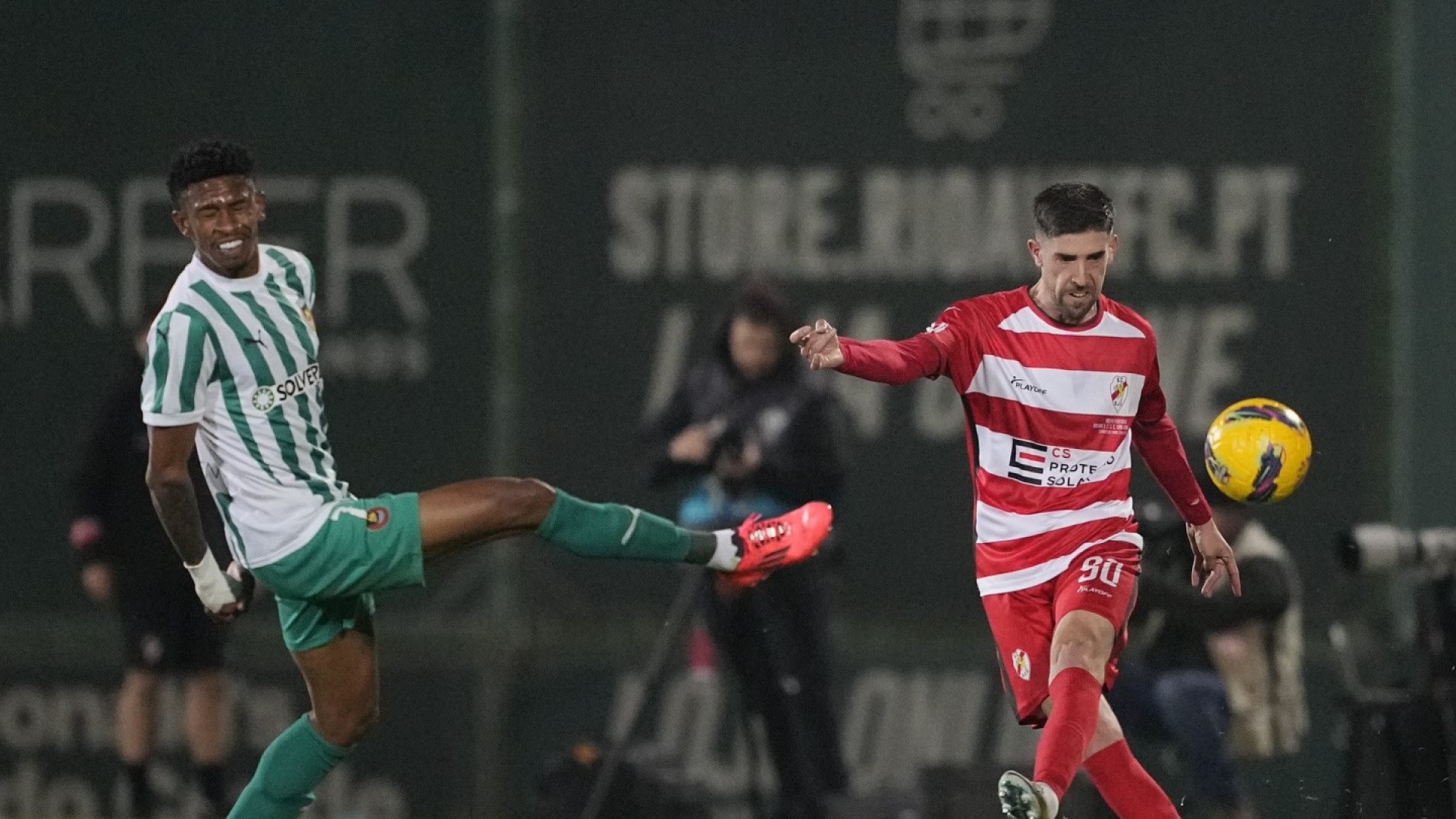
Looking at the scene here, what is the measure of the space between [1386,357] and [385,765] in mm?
4238

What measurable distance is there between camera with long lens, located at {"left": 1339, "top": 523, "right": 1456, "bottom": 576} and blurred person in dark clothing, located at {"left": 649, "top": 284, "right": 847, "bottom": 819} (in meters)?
1.90

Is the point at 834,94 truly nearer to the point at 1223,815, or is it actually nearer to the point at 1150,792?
the point at 1223,815

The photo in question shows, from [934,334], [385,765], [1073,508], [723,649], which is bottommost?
[385,765]

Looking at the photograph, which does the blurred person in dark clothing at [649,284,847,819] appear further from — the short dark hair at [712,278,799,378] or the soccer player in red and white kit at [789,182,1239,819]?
the soccer player in red and white kit at [789,182,1239,819]

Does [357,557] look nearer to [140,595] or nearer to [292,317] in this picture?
[292,317]

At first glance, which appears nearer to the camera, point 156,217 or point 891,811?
point 891,811

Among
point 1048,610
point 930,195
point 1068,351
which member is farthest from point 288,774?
point 930,195

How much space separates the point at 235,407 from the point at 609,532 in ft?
→ 3.21

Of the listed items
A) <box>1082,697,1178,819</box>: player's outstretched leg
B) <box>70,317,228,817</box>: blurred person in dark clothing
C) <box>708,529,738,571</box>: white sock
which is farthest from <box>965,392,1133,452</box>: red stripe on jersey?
<box>70,317,228,817</box>: blurred person in dark clothing

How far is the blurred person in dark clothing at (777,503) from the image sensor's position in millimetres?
7680

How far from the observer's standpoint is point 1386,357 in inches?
337

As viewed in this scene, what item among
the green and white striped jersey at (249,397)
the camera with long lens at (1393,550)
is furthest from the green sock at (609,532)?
the camera with long lens at (1393,550)

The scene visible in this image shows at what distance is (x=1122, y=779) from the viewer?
17.5 feet

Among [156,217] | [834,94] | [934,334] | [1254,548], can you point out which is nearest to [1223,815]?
[1254,548]
